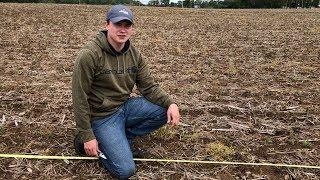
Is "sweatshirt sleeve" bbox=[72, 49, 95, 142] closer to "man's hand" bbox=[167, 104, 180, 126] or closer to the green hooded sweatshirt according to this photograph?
the green hooded sweatshirt

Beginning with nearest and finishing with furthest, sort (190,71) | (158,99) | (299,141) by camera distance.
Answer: (158,99) → (299,141) → (190,71)

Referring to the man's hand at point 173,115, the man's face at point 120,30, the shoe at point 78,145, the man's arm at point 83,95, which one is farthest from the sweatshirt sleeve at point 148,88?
the shoe at point 78,145

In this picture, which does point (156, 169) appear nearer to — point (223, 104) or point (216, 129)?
point (216, 129)

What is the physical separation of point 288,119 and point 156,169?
8.87 feet

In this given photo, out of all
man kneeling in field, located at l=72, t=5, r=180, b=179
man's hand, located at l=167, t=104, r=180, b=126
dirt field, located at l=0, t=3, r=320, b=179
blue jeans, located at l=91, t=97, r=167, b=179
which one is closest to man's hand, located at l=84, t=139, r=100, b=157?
man kneeling in field, located at l=72, t=5, r=180, b=179

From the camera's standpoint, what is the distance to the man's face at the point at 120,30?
5023mm

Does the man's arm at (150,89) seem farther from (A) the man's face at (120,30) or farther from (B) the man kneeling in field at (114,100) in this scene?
(A) the man's face at (120,30)

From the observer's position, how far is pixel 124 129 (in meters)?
5.60

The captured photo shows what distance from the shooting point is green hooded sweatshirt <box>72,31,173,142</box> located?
4.99 metres

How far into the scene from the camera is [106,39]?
518cm

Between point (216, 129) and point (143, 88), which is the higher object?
point (143, 88)

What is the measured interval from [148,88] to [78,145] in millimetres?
1123

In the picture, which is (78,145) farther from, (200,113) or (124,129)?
(200,113)

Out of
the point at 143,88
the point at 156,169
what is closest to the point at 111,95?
the point at 143,88
